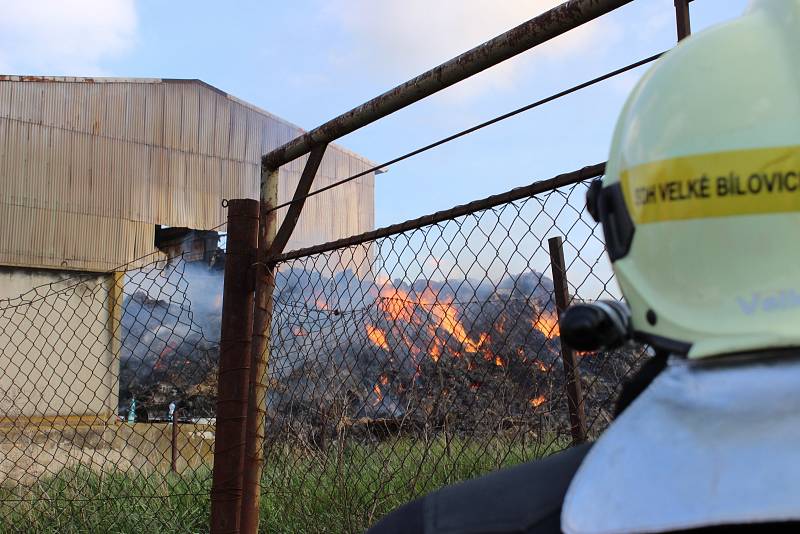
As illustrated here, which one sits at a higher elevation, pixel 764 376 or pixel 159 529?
pixel 764 376

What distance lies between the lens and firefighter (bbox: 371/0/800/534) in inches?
27.2

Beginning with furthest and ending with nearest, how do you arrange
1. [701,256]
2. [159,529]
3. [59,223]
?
1. [59,223]
2. [159,529]
3. [701,256]

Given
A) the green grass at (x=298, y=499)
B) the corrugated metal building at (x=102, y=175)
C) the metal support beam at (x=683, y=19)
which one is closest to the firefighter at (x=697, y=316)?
the metal support beam at (x=683, y=19)

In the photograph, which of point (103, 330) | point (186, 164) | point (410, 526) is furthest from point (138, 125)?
point (410, 526)

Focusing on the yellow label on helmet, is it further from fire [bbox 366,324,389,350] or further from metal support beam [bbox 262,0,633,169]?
fire [bbox 366,324,389,350]

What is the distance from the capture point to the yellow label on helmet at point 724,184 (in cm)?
79

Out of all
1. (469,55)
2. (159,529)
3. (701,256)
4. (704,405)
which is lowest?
(159,529)

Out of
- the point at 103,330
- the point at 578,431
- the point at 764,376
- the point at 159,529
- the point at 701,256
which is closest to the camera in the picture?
the point at 764,376

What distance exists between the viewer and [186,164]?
617 inches

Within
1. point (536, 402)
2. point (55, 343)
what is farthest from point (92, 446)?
point (536, 402)

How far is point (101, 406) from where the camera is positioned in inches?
489

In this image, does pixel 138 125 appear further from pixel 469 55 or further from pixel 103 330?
pixel 469 55

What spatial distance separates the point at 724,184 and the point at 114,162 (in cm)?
1527

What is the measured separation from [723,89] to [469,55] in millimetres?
1686
